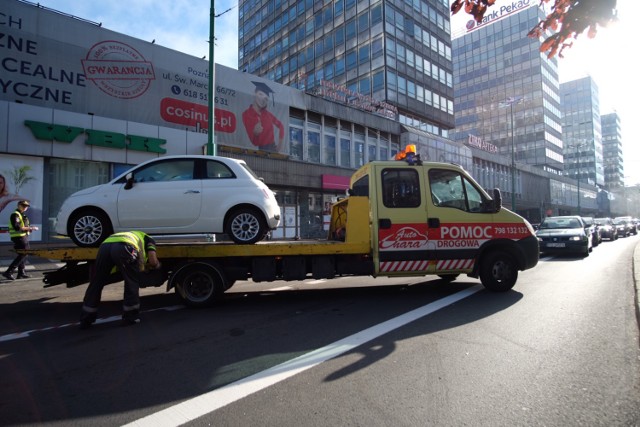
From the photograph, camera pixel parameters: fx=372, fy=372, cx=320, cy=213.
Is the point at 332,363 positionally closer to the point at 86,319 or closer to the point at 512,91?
the point at 86,319

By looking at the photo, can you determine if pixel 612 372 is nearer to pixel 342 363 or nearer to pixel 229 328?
pixel 342 363

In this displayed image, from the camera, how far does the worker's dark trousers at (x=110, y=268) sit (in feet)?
15.5

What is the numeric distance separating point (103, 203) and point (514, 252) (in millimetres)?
6949

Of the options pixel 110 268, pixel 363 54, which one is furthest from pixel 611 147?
pixel 110 268

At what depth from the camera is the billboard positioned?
565 inches

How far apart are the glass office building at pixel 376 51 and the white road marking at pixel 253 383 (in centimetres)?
2791

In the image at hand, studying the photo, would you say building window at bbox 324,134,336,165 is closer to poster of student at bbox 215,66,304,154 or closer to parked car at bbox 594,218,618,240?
poster of student at bbox 215,66,304,154

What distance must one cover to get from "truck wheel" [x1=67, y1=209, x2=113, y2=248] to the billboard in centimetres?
876

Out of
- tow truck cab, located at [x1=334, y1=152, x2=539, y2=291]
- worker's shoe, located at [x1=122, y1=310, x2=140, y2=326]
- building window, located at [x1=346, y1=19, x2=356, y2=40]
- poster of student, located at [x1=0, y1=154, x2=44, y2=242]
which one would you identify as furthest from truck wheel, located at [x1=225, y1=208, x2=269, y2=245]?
building window, located at [x1=346, y1=19, x2=356, y2=40]

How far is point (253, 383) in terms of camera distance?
305 cm

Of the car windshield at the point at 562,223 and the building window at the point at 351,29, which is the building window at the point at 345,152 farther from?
the building window at the point at 351,29

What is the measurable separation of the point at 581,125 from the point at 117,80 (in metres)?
112

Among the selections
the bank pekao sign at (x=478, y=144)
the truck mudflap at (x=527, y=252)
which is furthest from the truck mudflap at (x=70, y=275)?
the bank pekao sign at (x=478, y=144)

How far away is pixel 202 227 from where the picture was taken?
612 cm
